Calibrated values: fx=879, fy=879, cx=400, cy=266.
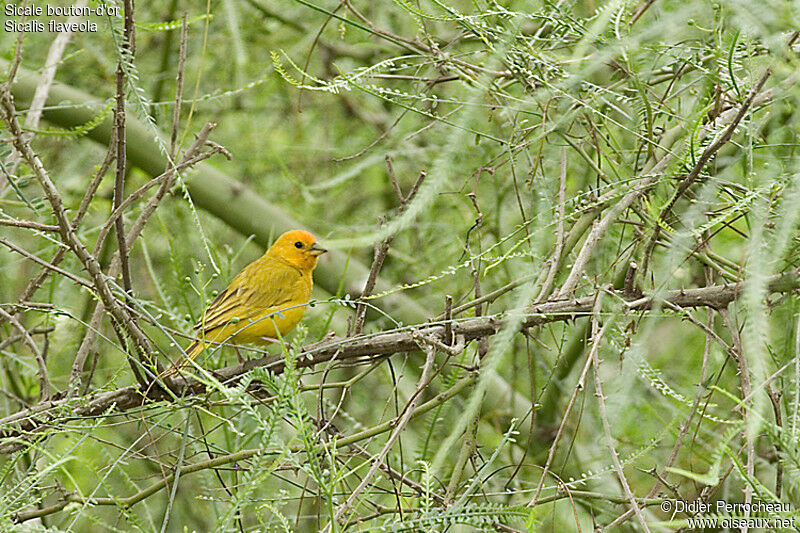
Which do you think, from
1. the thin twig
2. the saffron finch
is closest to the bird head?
the saffron finch

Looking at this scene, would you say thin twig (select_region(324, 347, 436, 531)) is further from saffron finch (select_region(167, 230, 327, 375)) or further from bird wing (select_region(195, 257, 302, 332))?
bird wing (select_region(195, 257, 302, 332))

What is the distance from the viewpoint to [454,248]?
3.84 meters

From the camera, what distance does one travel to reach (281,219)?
406 cm

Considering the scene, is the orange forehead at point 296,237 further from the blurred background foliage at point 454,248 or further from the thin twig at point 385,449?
the thin twig at point 385,449

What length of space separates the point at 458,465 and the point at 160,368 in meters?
0.77

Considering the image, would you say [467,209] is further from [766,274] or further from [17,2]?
[766,274]

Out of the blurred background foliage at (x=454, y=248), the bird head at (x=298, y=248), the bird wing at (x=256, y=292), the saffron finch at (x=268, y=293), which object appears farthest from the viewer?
the bird head at (x=298, y=248)

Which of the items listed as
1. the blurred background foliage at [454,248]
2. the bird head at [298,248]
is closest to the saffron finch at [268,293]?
the bird head at [298,248]

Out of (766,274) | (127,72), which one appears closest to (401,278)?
(127,72)

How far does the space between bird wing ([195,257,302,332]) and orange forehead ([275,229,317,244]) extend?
0.14m

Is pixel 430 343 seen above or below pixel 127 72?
below

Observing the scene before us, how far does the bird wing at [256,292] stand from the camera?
11.3 feet

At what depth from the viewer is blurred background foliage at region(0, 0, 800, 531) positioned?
4.99 feet

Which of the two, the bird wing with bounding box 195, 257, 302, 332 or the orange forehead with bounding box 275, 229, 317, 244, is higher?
the orange forehead with bounding box 275, 229, 317, 244
